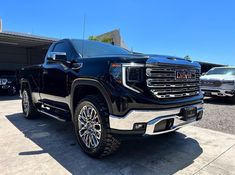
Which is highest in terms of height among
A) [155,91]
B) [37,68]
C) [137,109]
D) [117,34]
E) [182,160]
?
[117,34]

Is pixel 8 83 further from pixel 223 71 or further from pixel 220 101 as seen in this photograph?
pixel 223 71

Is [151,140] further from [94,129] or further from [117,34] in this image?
[117,34]

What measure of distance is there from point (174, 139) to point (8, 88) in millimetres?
10627

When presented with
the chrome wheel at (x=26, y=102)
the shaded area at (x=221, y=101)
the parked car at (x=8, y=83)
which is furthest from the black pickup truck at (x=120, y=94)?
the parked car at (x=8, y=83)

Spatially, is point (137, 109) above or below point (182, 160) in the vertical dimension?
above

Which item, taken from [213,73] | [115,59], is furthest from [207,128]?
[213,73]

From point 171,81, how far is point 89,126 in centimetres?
135

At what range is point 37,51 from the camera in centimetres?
1909

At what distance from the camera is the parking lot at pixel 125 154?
2814 millimetres

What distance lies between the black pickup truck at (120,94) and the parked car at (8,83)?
912 cm

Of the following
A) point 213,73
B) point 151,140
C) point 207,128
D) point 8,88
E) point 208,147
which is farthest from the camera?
point 8,88

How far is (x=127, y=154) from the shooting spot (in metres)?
3.30

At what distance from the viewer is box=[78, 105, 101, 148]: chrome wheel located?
9.90ft

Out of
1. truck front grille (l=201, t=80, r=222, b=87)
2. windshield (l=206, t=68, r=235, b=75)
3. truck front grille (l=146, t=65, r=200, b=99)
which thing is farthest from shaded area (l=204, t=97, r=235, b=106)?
truck front grille (l=146, t=65, r=200, b=99)
